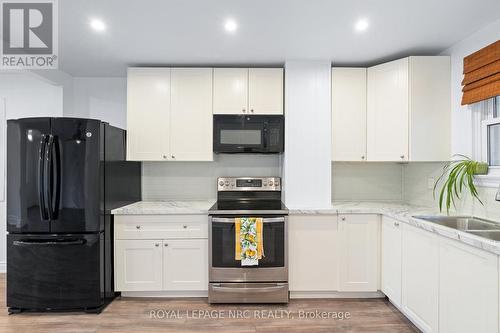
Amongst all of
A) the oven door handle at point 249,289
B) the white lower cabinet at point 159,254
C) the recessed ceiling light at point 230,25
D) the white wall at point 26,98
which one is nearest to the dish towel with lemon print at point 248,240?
the oven door handle at point 249,289

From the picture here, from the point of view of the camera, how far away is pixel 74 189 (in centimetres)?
247

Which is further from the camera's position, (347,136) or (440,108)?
(347,136)

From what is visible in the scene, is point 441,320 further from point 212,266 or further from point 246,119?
point 246,119

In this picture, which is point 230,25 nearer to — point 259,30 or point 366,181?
point 259,30

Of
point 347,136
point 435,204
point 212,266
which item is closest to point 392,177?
point 435,204

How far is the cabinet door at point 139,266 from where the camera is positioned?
2734 millimetres

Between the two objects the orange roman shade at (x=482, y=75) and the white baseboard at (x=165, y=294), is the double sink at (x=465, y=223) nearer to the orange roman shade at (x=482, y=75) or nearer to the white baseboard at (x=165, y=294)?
the orange roman shade at (x=482, y=75)

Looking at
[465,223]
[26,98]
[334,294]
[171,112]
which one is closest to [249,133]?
[171,112]

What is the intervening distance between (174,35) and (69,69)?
5.21ft

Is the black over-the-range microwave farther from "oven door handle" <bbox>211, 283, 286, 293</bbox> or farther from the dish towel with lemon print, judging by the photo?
"oven door handle" <bbox>211, 283, 286, 293</bbox>

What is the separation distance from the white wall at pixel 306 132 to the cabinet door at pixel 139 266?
1.37 meters

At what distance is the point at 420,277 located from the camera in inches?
83.7

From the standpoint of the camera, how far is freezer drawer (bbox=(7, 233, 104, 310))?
2.47m

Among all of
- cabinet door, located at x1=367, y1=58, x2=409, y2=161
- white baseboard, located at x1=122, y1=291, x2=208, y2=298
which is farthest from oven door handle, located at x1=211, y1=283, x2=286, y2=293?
cabinet door, located at x1=367, y1=58, x2=409, y2=161
